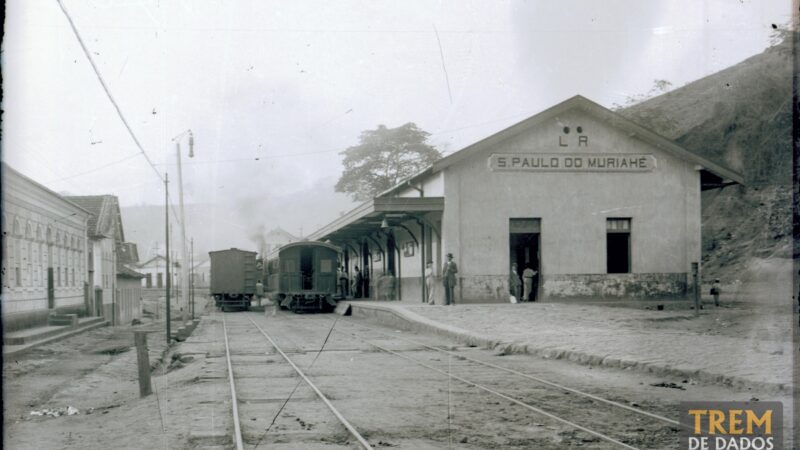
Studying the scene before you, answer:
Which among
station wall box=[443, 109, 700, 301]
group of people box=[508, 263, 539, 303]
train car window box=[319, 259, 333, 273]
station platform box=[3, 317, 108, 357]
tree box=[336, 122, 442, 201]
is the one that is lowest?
station platform box=[3, 317, 108, 357]

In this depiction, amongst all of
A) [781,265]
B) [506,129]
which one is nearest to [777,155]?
[781,265]

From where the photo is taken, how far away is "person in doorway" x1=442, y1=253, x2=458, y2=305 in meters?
22.4

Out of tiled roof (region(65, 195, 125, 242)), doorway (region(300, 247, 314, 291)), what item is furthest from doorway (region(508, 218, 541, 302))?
tiled roof (region(65, 195, 125, 242))

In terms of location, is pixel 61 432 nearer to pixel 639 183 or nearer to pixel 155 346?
pixel 155 346

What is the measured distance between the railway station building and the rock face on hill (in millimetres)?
4484

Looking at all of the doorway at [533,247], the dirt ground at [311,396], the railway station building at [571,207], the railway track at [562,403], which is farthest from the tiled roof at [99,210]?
the railway track at [562,403]

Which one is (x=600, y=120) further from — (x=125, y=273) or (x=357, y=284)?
(x=125, y=273)

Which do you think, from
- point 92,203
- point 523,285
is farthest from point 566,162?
point 92,203

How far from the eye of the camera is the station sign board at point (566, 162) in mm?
24250

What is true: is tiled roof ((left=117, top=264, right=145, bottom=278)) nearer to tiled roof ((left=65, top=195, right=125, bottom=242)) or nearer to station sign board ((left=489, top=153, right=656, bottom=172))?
tiled roof ((left=65, top=195, right=125, bottom=242))

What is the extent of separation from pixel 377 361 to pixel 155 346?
440 inches

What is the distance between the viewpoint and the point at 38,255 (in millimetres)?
23359

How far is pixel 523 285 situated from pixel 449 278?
3.41m

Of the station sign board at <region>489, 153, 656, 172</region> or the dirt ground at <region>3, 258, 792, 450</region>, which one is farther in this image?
the station sign board at <region>489, 153, 656, 172</region>
